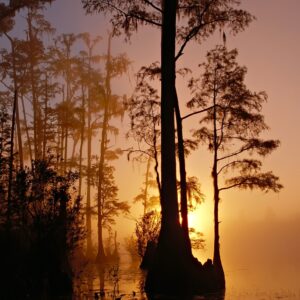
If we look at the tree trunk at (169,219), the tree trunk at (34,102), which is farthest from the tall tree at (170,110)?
the tree trunk at (34,102)

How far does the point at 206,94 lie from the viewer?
22.9 meters

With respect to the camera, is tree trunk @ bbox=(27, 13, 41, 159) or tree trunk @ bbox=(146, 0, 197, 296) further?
tree trunk @ bbox=(27, 13, 41, 159)

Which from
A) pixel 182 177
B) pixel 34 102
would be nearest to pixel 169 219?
pixel 182 177

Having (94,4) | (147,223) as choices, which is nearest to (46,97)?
(147,223)

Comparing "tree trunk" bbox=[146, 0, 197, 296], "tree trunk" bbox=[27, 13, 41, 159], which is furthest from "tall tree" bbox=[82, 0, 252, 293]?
"tree trunk" bbox=[27, 13, 41, 159]

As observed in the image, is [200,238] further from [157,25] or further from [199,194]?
[157,25]

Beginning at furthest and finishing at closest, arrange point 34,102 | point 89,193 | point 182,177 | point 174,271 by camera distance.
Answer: point 89,193 < point 34,102 < point 182,177 < point 174,271

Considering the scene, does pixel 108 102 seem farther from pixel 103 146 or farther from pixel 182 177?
pixel 182 177

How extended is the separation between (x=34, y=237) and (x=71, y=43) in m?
32.7

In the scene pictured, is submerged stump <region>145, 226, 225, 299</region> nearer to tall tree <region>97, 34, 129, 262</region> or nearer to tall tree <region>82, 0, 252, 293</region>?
tall tree <region>82, 0, 252, 293</region>

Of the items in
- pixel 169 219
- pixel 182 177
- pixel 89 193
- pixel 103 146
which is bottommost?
pixel 169 219

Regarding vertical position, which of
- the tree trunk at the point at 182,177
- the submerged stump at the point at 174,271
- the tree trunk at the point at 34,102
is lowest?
the submerged stump at the point at 174,271

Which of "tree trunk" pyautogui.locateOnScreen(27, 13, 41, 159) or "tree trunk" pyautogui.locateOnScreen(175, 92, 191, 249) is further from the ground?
"tree trunk" pyautogui.locateOnScreen(27, 13, 41, 159)

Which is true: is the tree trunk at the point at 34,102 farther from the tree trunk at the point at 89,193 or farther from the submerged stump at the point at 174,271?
the submerged stump at the point at 174,271
